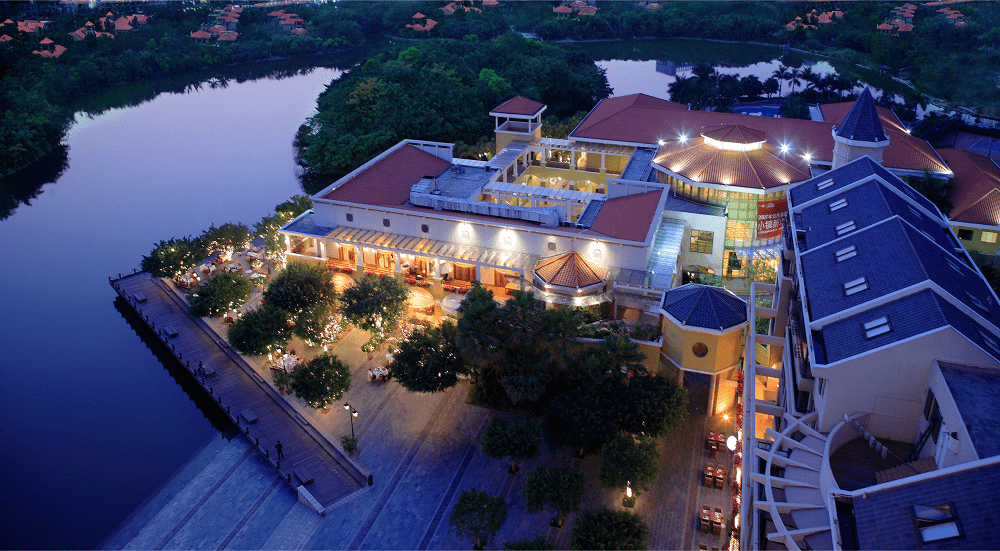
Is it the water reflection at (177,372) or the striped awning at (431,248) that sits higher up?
the striped awning at (431,248)

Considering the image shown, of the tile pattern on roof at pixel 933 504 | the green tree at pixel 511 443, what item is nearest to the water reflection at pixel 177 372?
the green tree at pixel 511 443

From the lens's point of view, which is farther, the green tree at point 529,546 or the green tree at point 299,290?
the green tree at point 299,290

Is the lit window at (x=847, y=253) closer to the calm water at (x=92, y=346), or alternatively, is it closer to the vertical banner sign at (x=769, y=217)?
the vertical banner sign at (x=769, y=217)

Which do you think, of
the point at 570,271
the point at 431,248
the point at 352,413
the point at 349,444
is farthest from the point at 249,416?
the point at 570,271

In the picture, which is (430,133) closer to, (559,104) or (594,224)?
(559,104)

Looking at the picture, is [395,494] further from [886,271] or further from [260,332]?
[886,271]

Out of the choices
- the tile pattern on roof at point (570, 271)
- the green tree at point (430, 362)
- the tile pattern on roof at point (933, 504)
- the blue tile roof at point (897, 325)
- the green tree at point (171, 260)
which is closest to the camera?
the tile pattern on roof at point (933, 504)

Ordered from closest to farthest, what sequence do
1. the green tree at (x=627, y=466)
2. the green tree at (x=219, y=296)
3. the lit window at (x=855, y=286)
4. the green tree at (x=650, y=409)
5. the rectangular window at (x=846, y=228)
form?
1. the lit window at (x=855, y=286)
2. the green tree at (x=627, y=466)
3. the rectangular window at (x=846, y=228)
4. the green tree at (x=650, y=409)
5. the green tree at (x=219, y=296)
